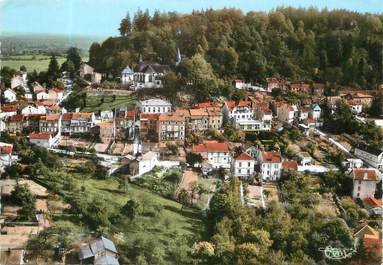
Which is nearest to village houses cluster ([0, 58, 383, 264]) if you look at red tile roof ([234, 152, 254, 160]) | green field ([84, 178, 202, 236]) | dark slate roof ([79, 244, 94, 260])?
red tile roof ([234, 152, 254, 160])

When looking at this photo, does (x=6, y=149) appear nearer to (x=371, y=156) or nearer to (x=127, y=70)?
(x=127, y=70)

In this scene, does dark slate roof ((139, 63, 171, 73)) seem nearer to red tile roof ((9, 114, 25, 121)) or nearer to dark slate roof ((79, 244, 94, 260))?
red tile roof ((9, 114, 25, 121))

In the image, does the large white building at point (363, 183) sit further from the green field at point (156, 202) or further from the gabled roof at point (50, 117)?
the gabled roof at point (50, 117)

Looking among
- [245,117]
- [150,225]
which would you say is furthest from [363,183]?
[150,225]

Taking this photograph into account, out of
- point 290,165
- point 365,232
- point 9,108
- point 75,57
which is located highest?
point 75,57

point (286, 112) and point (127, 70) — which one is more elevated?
point (127, 70)

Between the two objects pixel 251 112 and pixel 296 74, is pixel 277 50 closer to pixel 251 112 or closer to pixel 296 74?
pixel 296 74

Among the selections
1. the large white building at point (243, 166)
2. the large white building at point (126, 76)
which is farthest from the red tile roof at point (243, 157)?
the large white building at point (126, 76)
